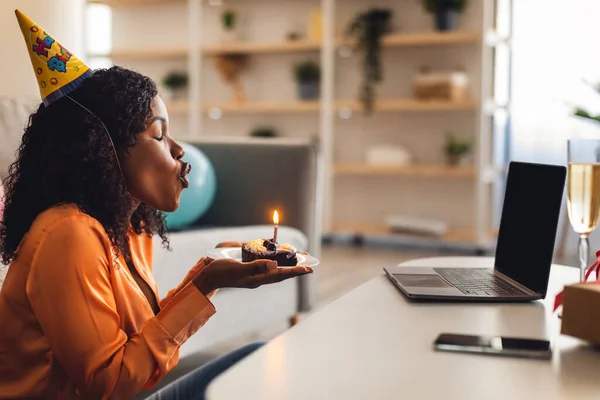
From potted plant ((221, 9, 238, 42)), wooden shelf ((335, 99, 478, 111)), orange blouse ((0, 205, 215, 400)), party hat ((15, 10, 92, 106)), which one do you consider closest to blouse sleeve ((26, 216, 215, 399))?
orange blouse ((0, 205, 215, 400))

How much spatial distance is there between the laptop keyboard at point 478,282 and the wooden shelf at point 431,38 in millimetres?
3639

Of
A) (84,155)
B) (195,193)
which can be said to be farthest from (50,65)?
(195,193)

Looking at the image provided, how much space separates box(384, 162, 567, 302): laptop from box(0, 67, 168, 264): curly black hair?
437 mm

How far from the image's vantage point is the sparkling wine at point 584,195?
2.88 feet

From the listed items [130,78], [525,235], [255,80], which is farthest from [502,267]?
[255,80]

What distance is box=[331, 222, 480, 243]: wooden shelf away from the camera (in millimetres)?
4660

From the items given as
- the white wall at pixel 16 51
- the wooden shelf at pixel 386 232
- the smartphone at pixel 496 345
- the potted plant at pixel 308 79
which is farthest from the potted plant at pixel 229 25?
the smartphone at pixel 496 345

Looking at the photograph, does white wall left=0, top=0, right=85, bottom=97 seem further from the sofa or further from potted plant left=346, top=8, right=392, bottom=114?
potted plant left=346, top=8, right=392, bottom=114

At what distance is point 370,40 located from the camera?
482cm

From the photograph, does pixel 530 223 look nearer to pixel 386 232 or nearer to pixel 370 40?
pixel 386 232

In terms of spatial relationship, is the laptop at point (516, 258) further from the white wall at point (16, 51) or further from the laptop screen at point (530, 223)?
the white wall at point (16, 51)

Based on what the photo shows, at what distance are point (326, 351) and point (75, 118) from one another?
1.60 feet

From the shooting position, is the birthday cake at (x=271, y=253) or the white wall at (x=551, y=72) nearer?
the birthday cake at (x=271, y=253)

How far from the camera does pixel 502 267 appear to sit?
1140 mm
